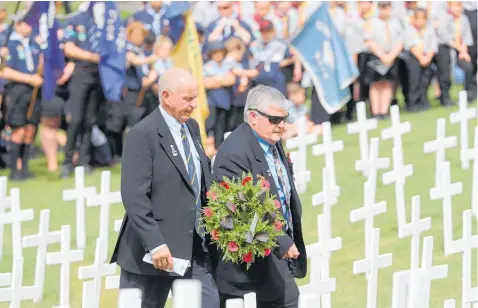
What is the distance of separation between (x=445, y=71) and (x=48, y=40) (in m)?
7.01

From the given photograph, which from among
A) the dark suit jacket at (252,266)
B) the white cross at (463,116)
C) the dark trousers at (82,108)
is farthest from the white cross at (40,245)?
the dark trousers at (82,108)

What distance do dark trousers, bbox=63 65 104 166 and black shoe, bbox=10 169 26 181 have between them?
0.52m

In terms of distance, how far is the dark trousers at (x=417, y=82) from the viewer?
20781mm

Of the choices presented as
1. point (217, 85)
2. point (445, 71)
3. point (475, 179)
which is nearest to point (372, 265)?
point (475, 179)

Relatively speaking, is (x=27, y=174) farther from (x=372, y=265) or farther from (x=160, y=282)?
(x=160, y=282)

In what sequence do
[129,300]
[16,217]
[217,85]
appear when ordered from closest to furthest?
[129,300] → [16,217] → [217,85]

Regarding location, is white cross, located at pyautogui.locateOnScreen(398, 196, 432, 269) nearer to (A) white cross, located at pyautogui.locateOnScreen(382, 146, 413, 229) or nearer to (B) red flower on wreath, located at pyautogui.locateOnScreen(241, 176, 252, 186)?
(A) white cross, located at pyautogui.locateOnScreen(382, 146, 413, 229)

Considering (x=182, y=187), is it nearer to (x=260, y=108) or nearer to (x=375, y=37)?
(x=260, y=108)

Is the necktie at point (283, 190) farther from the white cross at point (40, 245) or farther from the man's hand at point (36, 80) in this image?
the man's hand at point (36, 80)

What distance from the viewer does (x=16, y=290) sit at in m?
10.2

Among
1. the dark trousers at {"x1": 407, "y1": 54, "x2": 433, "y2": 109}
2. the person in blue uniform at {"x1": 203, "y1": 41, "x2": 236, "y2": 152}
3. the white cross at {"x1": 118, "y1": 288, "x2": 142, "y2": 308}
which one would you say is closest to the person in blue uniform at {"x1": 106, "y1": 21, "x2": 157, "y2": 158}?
the person in blue uniform at {"x1": 203, "y1": 41, "x2": 236, "y2": 152}

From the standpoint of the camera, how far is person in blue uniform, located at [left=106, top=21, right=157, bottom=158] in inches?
697

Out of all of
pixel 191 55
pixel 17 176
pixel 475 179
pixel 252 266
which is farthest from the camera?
pixel 191 55

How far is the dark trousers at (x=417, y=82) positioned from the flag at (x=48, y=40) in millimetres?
5914
